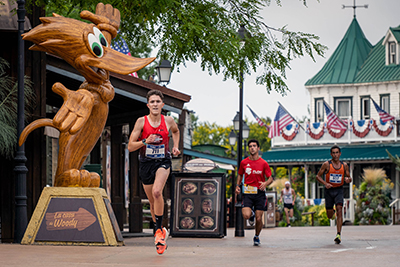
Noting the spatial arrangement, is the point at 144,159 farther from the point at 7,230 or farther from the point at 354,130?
the point at 354,130

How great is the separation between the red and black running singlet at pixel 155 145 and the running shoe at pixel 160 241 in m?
1.05

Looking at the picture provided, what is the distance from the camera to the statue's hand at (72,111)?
10.2 m

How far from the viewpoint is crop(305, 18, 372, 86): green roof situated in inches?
1721

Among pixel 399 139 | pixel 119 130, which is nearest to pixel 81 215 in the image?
pixel 119 130

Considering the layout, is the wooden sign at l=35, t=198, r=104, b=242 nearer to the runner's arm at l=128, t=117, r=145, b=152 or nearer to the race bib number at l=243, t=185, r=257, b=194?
the runner's arm at l=128, t=117, r=145, b=152

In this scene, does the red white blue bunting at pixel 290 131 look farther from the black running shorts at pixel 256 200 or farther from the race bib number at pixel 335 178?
the black running shorts at pixel 256 200

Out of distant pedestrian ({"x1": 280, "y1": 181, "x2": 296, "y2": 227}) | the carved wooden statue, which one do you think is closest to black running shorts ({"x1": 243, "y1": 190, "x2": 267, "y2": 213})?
the carved wooden statue

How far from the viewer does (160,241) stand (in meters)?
8.88

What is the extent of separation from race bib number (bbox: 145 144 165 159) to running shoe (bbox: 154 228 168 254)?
105 cm

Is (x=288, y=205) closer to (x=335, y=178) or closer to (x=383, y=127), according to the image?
(x=383, y=127)

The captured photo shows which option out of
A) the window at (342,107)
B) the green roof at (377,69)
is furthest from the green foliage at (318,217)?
the window at (342,107)

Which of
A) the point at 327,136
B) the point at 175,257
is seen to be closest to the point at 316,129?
the point at 327,136

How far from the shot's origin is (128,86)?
14250 mm

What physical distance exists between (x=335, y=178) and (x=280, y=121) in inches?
1164
